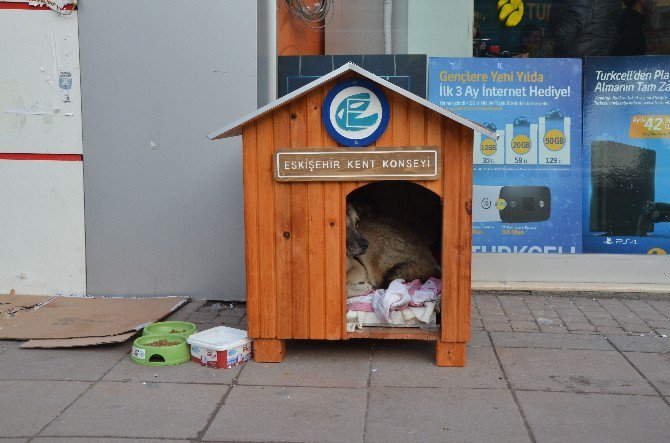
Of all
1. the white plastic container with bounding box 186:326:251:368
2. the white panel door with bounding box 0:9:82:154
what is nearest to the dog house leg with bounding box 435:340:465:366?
the white plastic container with bounding box 186:326:251:368

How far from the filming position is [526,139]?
6340 mm

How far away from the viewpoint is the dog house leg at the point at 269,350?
432 centimetres

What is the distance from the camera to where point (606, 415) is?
352 centimetres

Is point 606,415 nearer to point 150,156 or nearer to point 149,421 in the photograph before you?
point 149,421

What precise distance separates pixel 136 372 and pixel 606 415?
2.69 metres

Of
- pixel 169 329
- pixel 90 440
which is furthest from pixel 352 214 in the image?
pixel 90 440

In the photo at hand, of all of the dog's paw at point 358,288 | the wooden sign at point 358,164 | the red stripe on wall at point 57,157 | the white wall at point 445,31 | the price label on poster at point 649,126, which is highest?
the white wall at point 445,31

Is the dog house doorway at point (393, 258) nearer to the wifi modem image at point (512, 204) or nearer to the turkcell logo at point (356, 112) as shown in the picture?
the turkcell logo at point (356, 112)

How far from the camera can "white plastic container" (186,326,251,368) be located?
4.23m

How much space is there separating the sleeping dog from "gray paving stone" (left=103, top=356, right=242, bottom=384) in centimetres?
100

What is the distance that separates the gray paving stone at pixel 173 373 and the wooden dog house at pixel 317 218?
304 mm

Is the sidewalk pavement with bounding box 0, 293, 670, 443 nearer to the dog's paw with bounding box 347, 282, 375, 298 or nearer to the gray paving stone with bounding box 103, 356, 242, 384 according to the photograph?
the gray paving stone with bounding box 103, 356, 242, 384

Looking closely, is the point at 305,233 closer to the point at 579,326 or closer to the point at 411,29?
the point at 579,326

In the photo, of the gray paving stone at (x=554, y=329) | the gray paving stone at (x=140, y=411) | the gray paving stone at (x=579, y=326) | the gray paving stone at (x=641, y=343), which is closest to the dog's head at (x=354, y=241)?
the gray paving stone at (x=140, y=411)
